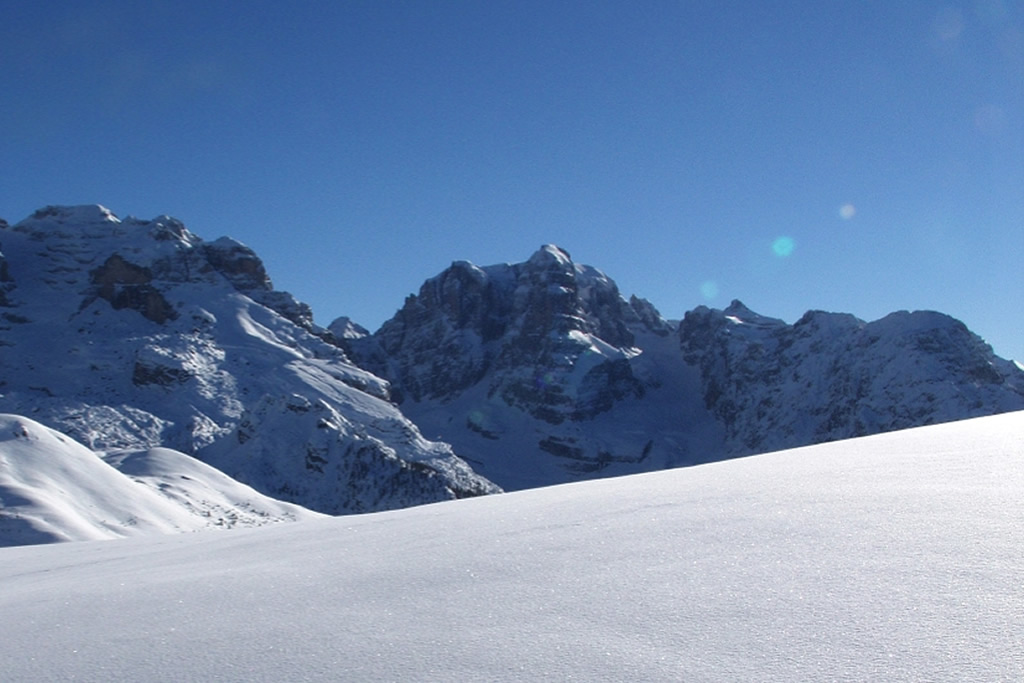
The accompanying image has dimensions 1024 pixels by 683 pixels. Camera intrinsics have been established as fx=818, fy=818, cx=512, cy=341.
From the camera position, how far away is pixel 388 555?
6316 millimetres

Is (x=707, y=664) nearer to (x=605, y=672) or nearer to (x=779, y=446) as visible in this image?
(x=605, y=672)

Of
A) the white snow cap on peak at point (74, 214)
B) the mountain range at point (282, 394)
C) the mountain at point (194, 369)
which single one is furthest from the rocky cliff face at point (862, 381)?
the white snow cap on peak at point (74, 214)

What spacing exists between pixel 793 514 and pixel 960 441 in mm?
3969

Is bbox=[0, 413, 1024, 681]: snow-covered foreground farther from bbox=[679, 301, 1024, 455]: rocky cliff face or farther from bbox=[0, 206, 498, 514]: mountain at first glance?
bbox=[679, 301, 1024, 455]: rocky cliff face

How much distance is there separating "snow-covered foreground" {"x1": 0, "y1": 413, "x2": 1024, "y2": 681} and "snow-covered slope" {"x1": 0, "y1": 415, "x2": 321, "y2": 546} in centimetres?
2483

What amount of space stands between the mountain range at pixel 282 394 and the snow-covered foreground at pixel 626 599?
26019 millimetres

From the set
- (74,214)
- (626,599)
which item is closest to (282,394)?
(74,214)

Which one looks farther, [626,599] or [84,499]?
[84,499]

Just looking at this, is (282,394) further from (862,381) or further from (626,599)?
(862,381)

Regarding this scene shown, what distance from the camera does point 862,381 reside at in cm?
16288

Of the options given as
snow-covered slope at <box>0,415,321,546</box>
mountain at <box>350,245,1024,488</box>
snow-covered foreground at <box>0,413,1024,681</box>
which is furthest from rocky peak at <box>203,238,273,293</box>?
snow-covered foreground at <box>0,413,1024,681</box>

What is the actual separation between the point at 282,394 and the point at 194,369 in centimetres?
1374

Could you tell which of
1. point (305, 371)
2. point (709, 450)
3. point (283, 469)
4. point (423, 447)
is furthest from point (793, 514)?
point (709, 450)

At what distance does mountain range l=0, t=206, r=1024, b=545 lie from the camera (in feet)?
268
